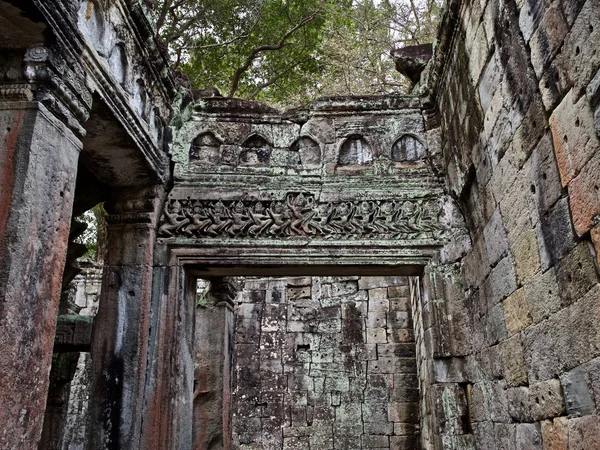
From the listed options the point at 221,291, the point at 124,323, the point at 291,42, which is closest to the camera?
the point at 124,323

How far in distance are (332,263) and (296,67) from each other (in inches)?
323

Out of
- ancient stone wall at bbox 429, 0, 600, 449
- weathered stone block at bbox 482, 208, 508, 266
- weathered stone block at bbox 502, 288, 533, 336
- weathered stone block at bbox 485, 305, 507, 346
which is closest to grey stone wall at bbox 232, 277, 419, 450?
ancient stone wall at bbox 429, 0, 600, 449

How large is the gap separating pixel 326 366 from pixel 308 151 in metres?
5.04

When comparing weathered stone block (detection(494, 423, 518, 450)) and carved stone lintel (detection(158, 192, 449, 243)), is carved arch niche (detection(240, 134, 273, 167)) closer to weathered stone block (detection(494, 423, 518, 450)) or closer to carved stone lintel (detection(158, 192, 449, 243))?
carved stone lintel (detection(158, 192, 449, 243))

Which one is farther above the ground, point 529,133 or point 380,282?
point 380,282

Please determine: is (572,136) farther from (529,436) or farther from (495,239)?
(529,436)

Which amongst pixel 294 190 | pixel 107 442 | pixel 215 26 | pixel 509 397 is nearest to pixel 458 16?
pixel 294 190

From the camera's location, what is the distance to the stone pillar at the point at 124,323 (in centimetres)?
407

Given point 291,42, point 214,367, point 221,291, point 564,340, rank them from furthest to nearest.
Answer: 1. point 291,42
2. point 221,291
3. point 214,367
4. point 564,340

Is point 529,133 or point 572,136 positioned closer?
point 572,136

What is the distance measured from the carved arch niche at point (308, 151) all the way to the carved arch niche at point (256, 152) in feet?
0.81

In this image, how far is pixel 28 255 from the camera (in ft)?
8.59

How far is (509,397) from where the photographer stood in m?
3.39

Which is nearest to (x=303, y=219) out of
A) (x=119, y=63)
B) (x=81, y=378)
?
(x=119, y=63)
